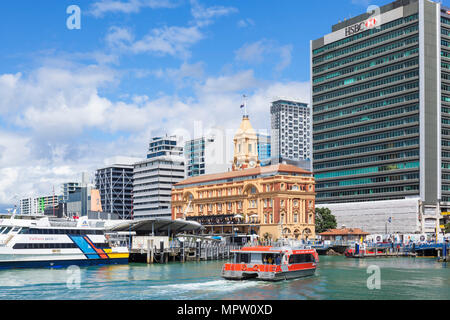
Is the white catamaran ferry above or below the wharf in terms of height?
above

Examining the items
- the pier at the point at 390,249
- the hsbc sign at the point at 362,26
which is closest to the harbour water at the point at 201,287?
the pier at the point at 390,249

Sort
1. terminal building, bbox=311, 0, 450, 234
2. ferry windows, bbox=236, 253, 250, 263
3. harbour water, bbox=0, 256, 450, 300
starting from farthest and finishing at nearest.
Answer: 1. terminal building, bbox=311, 0, 450, 234
2. ferry windows, bbox=236, 253, 250, 263
3. harbour water, bbox=0, 256, 450, 300

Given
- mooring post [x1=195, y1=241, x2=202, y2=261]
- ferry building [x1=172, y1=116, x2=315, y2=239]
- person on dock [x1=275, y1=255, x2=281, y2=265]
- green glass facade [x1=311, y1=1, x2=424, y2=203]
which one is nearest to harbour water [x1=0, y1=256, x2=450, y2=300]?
Answer: person on dock [x1=275, y1=255, x2=281, y2=265]

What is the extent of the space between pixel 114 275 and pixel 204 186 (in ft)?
348

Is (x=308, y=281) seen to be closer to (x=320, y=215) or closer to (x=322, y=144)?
(x=320, y=215)

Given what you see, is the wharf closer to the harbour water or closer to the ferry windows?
the harbour water

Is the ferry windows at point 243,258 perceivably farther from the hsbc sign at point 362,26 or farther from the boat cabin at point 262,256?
the hsbc sign at point 362,26

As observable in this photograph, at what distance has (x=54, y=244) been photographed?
8525cm

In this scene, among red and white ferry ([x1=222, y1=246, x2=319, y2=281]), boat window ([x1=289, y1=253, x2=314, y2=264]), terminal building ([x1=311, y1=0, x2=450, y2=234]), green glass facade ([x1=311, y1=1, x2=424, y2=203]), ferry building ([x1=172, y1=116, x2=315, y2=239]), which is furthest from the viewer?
green glass facade ([x1=311, y1=1, x2=424, y2=203])

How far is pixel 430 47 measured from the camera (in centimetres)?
16800

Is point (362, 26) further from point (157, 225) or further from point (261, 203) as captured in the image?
point (157, 225)

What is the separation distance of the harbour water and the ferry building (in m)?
76.2

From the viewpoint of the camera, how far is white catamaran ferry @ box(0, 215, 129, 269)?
80875 mm
